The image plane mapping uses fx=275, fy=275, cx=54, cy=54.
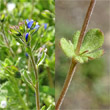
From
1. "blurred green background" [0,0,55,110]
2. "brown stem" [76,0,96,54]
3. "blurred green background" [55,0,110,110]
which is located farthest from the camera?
"blurred green background" [55,0,110,110]

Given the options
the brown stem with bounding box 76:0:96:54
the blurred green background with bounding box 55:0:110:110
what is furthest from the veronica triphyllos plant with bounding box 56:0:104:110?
the blurred green background with bounding box 55:0:110:110

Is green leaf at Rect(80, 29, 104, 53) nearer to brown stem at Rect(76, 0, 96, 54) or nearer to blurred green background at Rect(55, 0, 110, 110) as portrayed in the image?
brown stem at Rect(76, 0, 96, 54)

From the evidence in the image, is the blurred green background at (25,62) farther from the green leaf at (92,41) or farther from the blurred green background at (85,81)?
the blurred green background at (85,81)

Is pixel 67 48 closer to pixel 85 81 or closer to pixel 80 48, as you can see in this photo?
pixel 80 48

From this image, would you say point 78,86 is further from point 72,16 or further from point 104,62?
point 72,16

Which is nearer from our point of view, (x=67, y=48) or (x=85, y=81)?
(x=67, y=48)

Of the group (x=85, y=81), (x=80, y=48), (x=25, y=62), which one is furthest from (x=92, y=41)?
(x=85, y=81)

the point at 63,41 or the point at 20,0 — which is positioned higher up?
the point at 20,0

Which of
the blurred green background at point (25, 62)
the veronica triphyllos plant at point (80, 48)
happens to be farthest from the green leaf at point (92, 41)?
the blurred green background at point (25, 62)

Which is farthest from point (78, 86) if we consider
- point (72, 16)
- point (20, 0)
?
point (20, 0)
